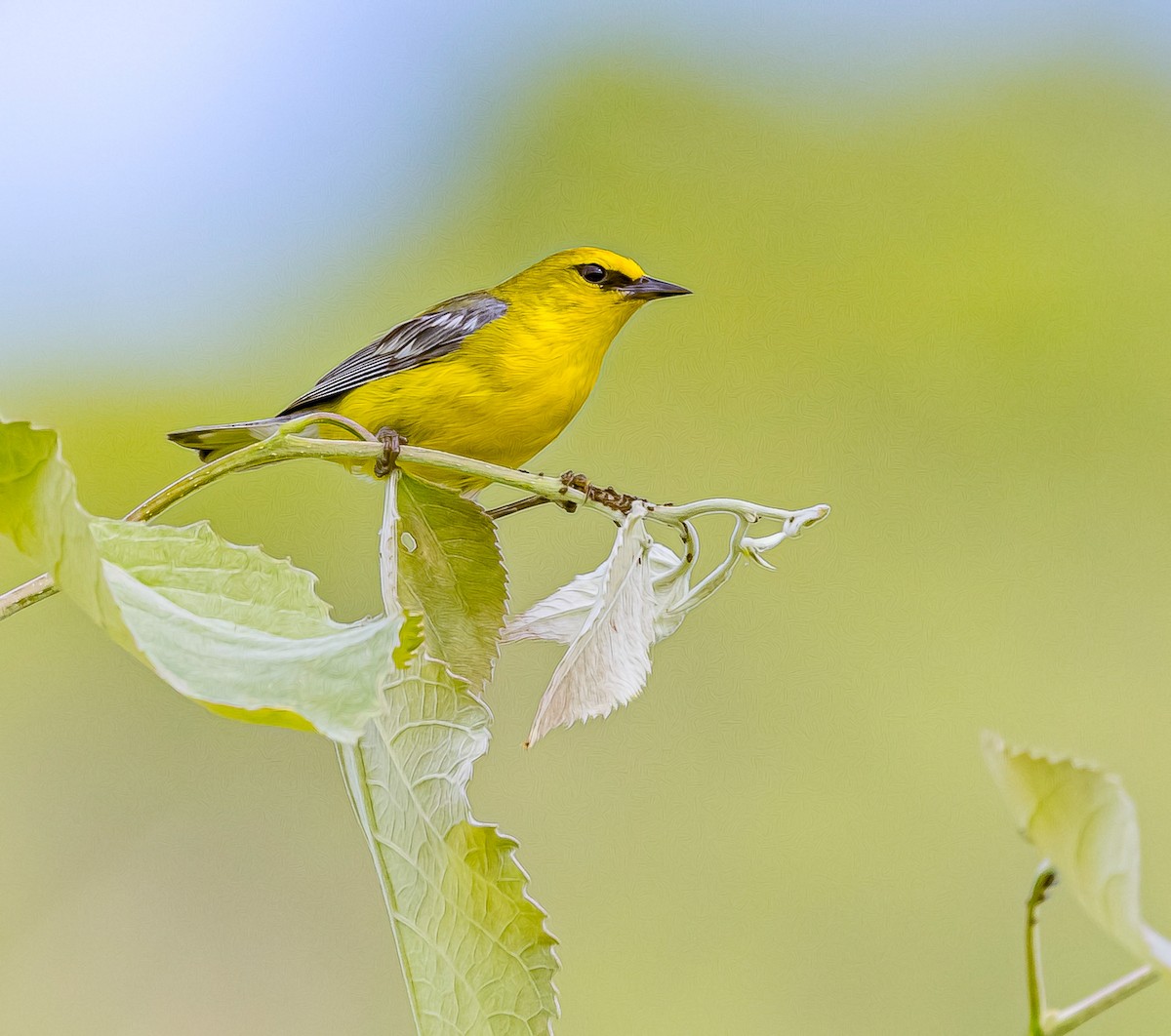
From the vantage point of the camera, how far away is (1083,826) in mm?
273

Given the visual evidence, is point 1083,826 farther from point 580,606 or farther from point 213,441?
point 213,441

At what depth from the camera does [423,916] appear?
0.42 meters

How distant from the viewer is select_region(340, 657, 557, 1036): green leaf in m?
0.41

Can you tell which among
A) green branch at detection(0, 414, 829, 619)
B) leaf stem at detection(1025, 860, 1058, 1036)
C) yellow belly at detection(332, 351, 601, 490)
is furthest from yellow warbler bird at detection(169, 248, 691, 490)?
leaf stem at detection(1025, 860, 1058, 1036)

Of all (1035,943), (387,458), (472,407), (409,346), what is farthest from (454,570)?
(409,346)

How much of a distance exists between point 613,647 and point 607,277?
106 centimetres

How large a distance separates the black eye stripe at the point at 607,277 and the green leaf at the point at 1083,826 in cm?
127

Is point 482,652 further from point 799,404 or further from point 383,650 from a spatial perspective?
point 799,404

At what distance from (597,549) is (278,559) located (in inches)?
110

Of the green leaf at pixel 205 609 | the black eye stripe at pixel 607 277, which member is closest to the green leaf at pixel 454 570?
the green leaf at pixel 205 609

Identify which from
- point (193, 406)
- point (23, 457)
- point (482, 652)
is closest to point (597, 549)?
point (193, 406)

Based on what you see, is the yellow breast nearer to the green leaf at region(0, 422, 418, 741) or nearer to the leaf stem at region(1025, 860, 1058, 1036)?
the green leaf at region(0, 422, 418, 741)

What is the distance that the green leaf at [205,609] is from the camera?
0.29 meters

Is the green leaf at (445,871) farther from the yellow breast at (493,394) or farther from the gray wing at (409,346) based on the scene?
the gray wing at (409,346)
